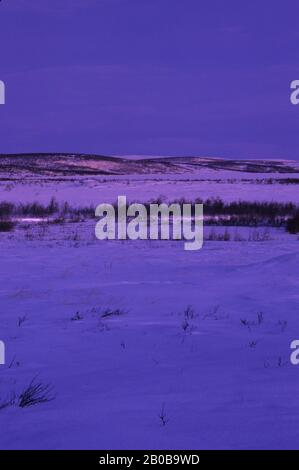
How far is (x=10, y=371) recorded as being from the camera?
4.69m

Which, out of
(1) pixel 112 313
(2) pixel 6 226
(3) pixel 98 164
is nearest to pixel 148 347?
(1) pixel 112 313

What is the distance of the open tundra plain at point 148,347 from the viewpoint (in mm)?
3562

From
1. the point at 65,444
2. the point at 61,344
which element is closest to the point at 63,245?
the point at 61,344

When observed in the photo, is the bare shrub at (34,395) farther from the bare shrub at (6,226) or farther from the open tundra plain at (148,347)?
the bare shrub at (6,226)

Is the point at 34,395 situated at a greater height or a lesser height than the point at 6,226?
lesser

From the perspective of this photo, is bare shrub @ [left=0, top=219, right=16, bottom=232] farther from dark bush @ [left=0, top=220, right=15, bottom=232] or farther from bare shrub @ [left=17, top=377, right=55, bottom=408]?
bare shrub @ [left=17, top=377, right=55, bottom=408]

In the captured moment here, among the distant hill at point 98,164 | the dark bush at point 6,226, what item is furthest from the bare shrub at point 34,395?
the distant hill at point 98,164

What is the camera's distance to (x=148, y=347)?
540cm

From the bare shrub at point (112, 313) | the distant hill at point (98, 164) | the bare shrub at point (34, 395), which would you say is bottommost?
the bare shrub at point (34, 395)

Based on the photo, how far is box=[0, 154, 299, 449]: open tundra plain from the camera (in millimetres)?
3562

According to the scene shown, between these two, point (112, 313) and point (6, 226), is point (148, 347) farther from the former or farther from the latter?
point (6, 226)
